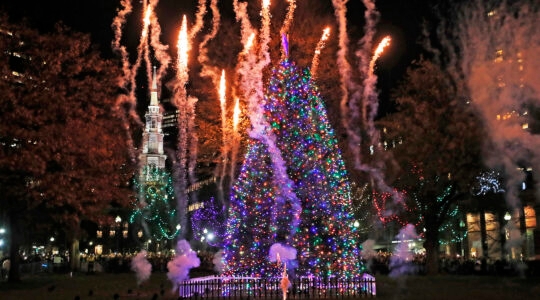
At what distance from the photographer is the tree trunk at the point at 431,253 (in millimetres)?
38875

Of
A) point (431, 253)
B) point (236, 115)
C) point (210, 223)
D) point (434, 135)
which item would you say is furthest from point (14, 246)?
point (210, 223)

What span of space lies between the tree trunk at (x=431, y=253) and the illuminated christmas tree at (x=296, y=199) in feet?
52.8

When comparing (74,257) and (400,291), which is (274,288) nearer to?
(400,291)

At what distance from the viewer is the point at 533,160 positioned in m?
26.8

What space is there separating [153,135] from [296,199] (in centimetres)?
14605

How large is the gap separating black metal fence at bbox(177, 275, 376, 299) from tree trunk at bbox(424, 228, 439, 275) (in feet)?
55.4

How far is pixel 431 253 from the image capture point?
39.7 meters

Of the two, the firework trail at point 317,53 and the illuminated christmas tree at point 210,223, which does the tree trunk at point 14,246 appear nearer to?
the firework trail at point 317,53

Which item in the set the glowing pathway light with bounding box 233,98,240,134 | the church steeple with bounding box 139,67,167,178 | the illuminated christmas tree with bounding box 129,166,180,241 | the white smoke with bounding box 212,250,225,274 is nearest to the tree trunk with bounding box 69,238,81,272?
the glowing pathway light with bounding box 233,98,240,134

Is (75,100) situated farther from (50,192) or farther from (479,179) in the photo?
(479,179)

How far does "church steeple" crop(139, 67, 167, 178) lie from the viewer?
16225 cm

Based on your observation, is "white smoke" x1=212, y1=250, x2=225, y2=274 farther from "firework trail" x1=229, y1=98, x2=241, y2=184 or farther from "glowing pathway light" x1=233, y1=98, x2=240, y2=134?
"firework trail" x1=229, y1=98, x2=241, y2=184

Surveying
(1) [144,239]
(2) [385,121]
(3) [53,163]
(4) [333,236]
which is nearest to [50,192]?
(3) [53,163]

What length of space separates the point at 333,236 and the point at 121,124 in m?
→ 15.7
